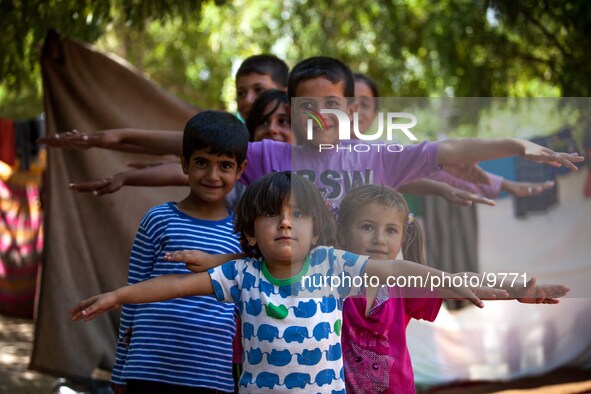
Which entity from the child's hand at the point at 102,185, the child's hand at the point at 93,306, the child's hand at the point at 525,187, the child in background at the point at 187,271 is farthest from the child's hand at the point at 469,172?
the child's hand at the point at 102,185

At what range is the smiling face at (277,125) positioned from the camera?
3.77 m

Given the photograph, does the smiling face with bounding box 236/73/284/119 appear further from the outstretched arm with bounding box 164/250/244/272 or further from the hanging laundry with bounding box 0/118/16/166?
the hanging laundry with bounding box 0/118/16/166

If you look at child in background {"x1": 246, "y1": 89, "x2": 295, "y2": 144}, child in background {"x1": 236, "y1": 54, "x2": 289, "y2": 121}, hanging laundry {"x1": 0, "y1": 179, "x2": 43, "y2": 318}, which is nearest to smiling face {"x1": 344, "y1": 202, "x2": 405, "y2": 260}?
child in background {"x1": 246, "y1": 89, "x2": 295, "y2": 144}

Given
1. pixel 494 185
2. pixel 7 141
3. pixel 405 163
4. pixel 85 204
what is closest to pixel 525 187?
pixel 494 185

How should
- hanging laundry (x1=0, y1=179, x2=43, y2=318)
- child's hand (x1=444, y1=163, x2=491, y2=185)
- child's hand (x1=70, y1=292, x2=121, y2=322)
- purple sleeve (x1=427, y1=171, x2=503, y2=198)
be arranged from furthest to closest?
hanging laundry (x1=0, y1=179, x2=43, y2=318) → purple sleeve (x1=427, y1=171, x2=503, y2=198) → child's hand (x1=444, y1=163, x2=491, y2=185) → child's hand (x1=70, y1=292, x2=121, y2=322)

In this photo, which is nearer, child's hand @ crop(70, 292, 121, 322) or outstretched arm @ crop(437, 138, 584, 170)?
child's hand @ crop(70, 292, 121, 322)

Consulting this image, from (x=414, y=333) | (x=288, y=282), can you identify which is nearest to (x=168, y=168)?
(x=288, y=282)

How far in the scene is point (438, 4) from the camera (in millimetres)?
8930

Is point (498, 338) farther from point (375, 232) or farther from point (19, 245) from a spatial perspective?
point (19, 245)

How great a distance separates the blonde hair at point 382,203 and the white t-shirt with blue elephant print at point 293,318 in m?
0.13

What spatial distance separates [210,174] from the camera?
123 inches

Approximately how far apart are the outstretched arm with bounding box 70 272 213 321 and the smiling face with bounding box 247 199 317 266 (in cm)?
19

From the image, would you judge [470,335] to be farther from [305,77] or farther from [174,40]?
[174,40]

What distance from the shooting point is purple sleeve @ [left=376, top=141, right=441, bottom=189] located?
2.83 m
